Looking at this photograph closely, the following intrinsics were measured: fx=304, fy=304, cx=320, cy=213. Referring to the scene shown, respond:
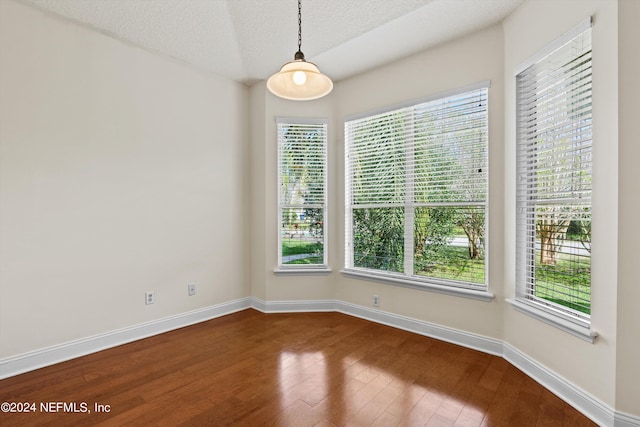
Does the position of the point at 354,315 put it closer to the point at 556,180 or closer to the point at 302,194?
the point at 302,194

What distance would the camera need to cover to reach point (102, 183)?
280cm

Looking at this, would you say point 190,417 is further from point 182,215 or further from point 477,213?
point 477,213

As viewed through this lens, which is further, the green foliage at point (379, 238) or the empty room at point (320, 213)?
the green foliage at point (379, 238)

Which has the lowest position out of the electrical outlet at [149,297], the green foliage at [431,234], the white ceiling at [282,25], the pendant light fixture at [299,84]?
the electrical outlet at [149,297]

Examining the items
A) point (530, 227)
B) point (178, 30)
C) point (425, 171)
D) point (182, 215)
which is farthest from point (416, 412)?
point (178, 30)

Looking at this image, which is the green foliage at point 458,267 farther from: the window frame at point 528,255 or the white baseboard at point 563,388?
the white baseboard at point 563,388

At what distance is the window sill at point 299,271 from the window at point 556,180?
2065 mm

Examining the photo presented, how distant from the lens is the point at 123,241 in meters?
2.94

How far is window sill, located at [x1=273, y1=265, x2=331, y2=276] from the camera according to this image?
12.4 feet

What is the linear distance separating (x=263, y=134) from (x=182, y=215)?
4.52 ft

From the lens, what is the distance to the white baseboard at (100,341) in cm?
236

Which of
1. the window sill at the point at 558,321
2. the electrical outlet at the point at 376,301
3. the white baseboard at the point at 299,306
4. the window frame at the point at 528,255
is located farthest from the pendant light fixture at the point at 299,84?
the white baseboard at the point at 299,306

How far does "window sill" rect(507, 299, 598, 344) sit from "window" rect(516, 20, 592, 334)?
0.6 inches

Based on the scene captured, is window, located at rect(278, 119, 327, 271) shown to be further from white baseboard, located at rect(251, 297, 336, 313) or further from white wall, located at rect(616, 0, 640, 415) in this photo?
white wall, located at rect(616, 0, 640, 415)
